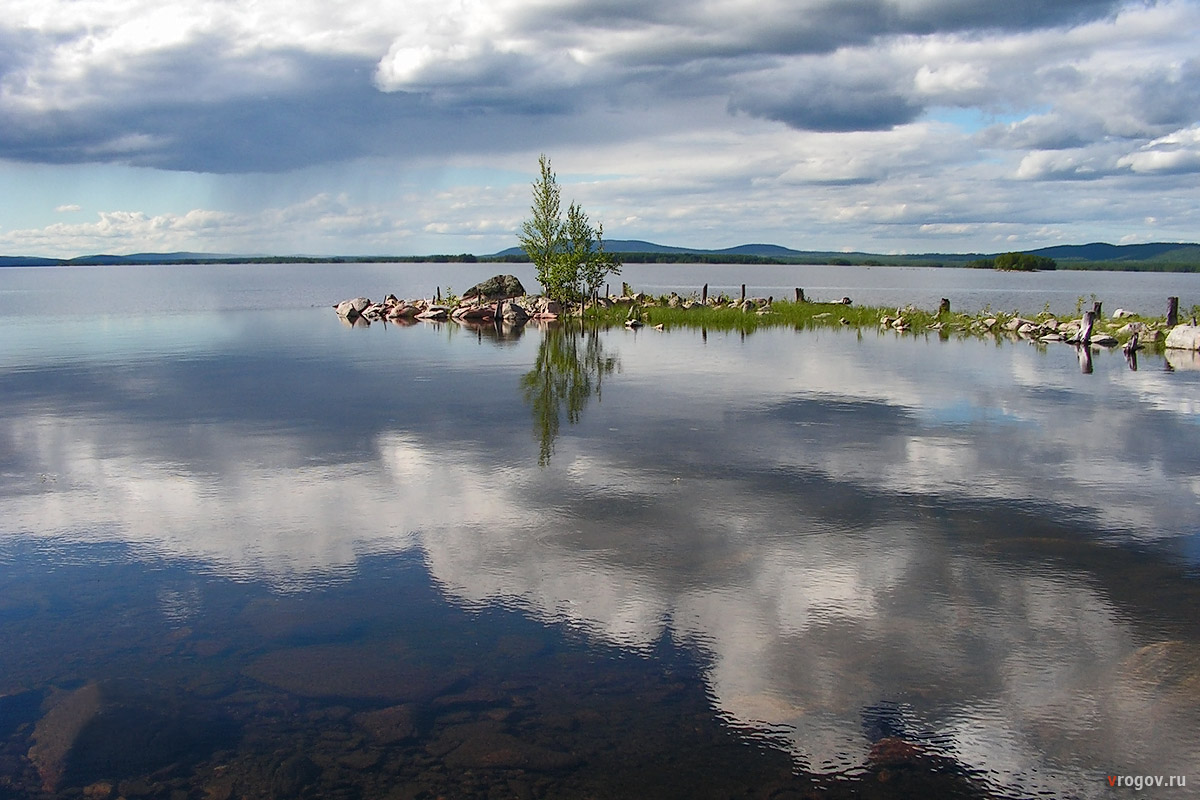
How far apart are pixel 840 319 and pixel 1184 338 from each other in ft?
58.6

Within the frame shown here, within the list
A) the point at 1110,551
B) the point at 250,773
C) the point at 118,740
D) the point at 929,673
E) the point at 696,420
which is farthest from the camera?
the point at 696,420

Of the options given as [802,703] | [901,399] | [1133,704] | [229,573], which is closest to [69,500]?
[229,573]

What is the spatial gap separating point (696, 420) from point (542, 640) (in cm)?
1180

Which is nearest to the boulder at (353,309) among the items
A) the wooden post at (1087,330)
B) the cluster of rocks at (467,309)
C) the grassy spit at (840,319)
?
the cluster of rocks at (467,309)

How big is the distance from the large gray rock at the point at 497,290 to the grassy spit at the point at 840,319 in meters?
8.07

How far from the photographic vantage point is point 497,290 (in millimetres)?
65438

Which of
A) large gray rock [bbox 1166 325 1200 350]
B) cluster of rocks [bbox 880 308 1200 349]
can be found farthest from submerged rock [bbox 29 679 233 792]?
large gray rock [bbox 1166 325 1200 350]

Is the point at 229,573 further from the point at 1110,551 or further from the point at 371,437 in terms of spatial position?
the point at 1110,551

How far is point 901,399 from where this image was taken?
22.6 metres

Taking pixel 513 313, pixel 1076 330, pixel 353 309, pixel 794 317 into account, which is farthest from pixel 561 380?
pixel 353 309

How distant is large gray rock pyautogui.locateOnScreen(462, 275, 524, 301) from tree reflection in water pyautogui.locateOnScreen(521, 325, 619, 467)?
22.8 m

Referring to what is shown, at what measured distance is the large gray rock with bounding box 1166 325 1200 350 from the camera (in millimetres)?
36188

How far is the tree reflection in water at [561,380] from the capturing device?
763 inches

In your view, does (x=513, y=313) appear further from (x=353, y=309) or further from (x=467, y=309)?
(x=353, y=309)
